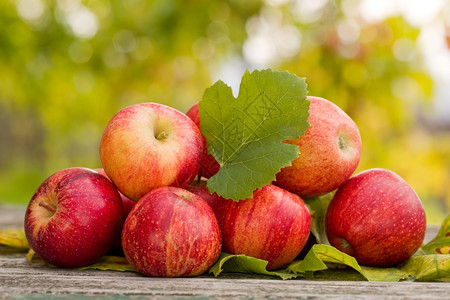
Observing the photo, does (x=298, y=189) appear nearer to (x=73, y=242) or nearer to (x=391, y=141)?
(x=73, y=242)

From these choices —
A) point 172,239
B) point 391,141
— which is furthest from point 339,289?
point 391,141

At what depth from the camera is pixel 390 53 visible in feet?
10.3

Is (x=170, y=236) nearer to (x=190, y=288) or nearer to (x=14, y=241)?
(x=190, y=288)

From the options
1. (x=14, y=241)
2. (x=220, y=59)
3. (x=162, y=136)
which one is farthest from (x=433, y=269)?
(x=220, y=59)

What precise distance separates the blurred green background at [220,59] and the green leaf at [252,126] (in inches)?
73.3

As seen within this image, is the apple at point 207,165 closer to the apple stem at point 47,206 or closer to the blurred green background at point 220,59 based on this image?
the apple stem at point 47,206

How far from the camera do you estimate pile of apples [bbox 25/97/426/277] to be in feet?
2.93

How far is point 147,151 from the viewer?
0.95m

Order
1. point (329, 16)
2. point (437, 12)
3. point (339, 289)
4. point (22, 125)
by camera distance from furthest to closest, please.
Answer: point (22, 125) → point (329, 16) → point (437, 12) → point (339, 289)

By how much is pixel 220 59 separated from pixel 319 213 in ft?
10.1

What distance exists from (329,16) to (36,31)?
6.74 ft

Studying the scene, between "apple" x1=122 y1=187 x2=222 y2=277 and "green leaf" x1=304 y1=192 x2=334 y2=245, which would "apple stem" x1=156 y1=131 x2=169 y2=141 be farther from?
"green leaf" x1=304 y1=192 x2=334 y2=245

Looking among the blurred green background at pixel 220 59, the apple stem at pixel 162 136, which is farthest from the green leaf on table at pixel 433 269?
the blurred green background at pixel 220 59

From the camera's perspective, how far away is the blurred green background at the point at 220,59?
10.2 ft
